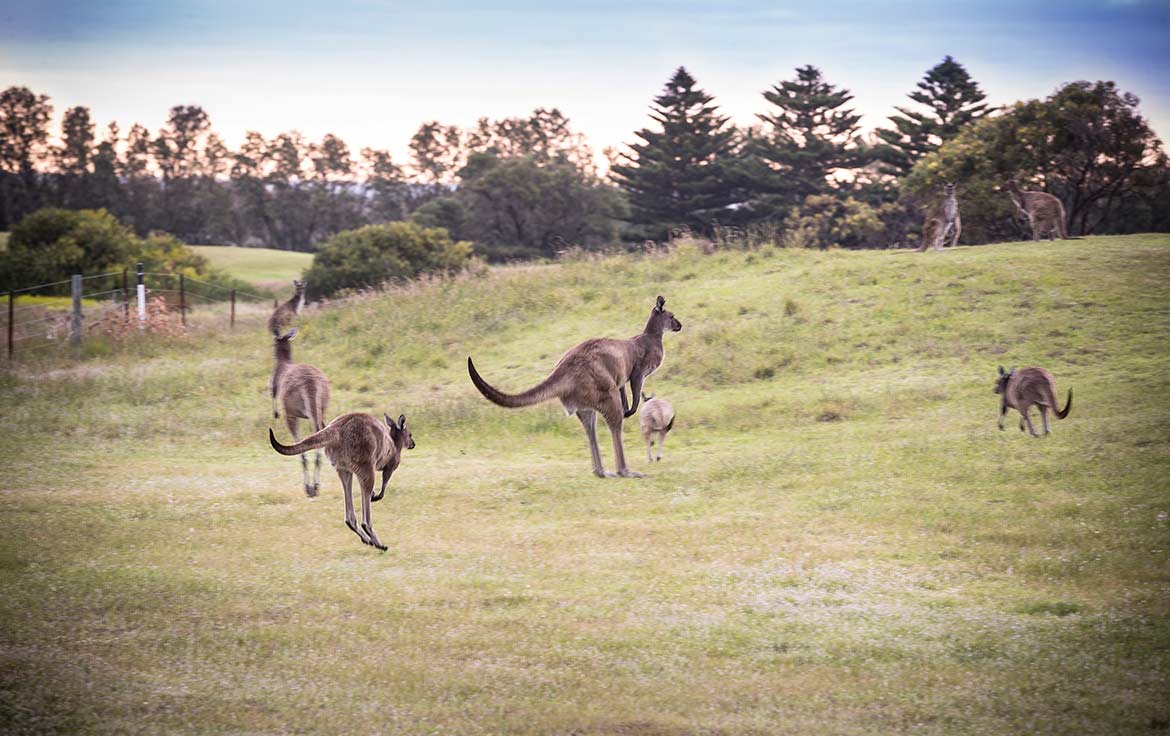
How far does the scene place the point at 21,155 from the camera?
257 ft

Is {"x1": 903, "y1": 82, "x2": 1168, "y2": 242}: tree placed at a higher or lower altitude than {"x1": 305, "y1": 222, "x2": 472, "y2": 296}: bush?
higher

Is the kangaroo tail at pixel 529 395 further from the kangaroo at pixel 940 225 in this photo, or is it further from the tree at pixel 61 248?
the tree at pixel 61 248

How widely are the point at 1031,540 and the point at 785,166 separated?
51153 millimetres

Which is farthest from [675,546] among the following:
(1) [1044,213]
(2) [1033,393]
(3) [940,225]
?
(1) [1044,213]

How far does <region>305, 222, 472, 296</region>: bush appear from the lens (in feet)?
146

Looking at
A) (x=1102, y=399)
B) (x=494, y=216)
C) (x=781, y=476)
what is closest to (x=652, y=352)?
(x=781, y=476)

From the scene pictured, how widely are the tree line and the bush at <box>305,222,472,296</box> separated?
12.6 metres

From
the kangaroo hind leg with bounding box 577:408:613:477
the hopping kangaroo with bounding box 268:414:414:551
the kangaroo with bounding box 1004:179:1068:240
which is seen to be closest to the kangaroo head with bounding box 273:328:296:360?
the kangaroo hind leg with bounding box 577:408:613:477

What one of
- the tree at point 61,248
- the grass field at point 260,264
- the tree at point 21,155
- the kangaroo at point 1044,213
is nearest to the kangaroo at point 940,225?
the kangaroo at point 1044,213

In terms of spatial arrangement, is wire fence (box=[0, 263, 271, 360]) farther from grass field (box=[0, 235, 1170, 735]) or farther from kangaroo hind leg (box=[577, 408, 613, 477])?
kangaroo hind leg (box=[577, 408, 613, 477])

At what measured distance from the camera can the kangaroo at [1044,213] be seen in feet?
81.8

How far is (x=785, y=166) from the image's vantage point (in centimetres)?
5931

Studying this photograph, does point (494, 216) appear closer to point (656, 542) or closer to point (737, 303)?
point (737, 303)

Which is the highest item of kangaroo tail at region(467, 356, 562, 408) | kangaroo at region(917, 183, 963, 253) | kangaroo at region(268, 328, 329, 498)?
kangaroo at region(917, 183, 963, 253)
